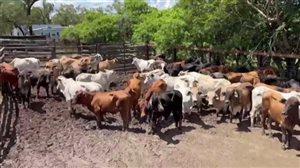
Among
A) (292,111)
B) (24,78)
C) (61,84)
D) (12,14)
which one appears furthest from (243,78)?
(12,14)

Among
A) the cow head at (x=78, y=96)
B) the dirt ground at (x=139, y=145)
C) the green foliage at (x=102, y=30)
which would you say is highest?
the green foliage at (x=102, y=30)

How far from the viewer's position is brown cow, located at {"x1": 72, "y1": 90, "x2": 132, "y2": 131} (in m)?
10.0

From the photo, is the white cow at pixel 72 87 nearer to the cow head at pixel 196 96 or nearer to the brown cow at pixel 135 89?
the brown cow at pixel 135 89

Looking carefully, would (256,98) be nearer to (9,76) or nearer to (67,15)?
(9,76)

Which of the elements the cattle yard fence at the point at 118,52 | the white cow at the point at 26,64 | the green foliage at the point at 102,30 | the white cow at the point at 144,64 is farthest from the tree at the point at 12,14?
the white cow at the point at 26,64

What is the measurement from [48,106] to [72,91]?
1.05 m

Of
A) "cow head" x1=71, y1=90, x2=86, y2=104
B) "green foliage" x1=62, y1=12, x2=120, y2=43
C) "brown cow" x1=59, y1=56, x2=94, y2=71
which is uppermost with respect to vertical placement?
"green foliage" x1=62, y1=12, x2=120, y2=43

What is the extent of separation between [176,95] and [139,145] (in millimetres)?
1569

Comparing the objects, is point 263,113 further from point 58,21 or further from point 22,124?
point 58,21

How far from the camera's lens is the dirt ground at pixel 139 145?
8.48 meters

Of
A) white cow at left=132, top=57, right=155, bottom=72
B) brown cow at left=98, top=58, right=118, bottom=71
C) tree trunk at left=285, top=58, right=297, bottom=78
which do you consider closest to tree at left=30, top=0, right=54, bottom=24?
white cow at left=132, top=57, right=155, bottom=72

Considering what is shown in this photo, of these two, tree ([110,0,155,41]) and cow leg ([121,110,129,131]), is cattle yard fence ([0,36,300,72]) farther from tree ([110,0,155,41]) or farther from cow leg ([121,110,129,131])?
cow leg ([121,110,129,131])

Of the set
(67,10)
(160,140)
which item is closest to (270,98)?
(160,140)

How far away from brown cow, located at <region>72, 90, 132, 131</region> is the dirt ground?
332mm
